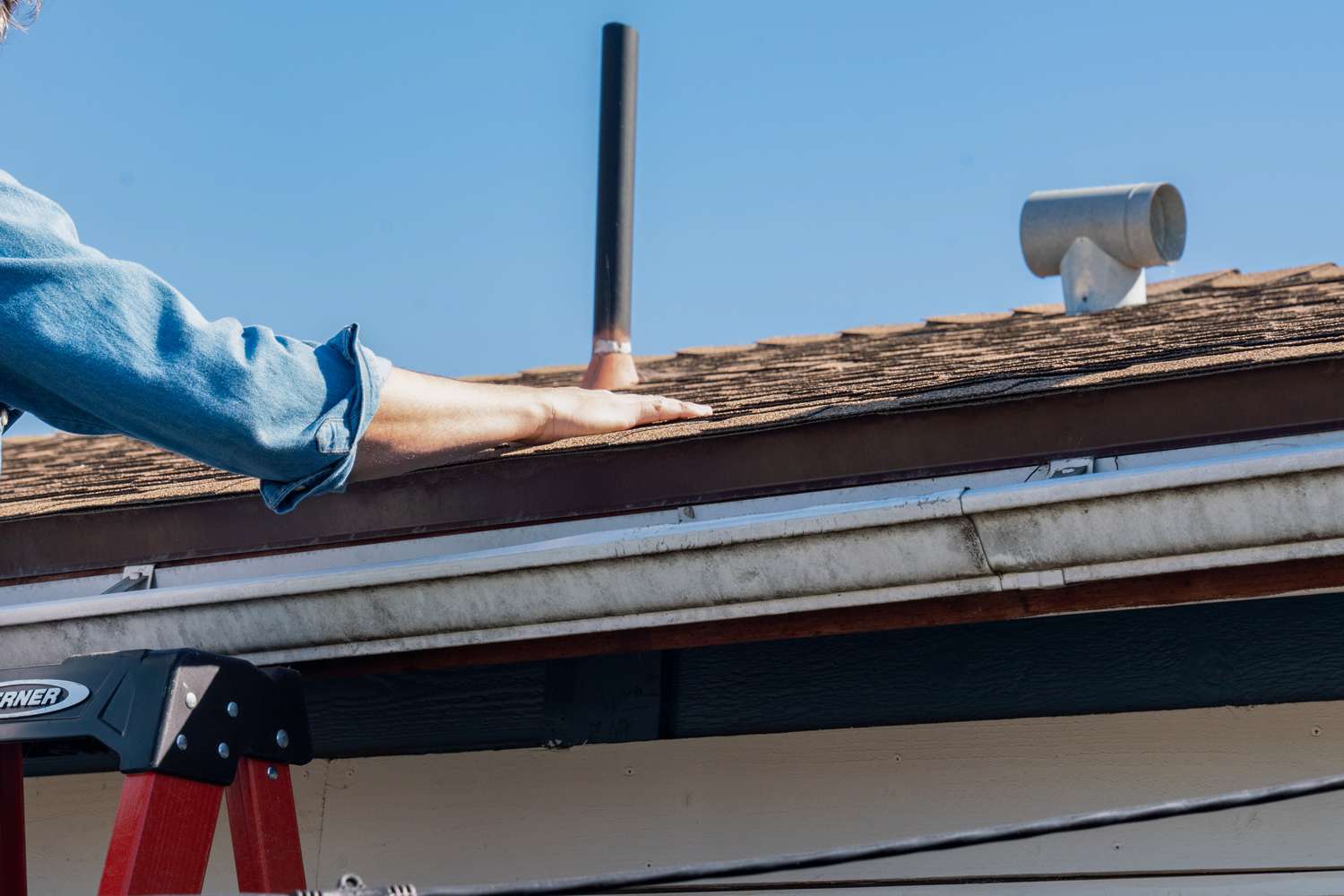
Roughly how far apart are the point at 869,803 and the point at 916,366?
138 cm

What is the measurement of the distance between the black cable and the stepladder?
60 centimetres

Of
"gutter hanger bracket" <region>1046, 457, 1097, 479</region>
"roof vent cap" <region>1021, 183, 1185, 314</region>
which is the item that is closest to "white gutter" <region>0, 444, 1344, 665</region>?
"gutter hanger bracket" <region>1046, 457, 1097, 479</region>

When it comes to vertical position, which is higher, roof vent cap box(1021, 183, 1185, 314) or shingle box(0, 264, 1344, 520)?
roof vent cap box(1021, 183, 1185, 314)

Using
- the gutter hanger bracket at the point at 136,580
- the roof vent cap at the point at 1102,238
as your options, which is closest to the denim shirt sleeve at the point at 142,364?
the gutter hanger bracket at the point at 136,580

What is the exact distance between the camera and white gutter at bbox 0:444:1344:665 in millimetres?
1984

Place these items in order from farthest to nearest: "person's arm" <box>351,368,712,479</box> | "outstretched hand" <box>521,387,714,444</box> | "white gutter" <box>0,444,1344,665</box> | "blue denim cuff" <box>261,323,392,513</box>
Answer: "outstretched hand" <box>521,387,714,444</box> < "person's arm" <box>351,368,712,479</box> < "blue denim cuff" <box>261,323,392,513</box> < "white gutter" <box>0,444,1344,665</box>

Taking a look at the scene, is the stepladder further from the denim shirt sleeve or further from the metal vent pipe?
the metal vent pipe

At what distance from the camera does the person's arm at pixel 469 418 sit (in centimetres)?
228

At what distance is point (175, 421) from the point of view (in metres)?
1.96

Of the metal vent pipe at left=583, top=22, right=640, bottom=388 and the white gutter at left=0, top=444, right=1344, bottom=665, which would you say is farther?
the metal vent pipe at left=583, top=22, right=640, bottom=388

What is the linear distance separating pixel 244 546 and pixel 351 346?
2.53 ft

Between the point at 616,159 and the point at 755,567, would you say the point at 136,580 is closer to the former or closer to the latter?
the point at 755,567

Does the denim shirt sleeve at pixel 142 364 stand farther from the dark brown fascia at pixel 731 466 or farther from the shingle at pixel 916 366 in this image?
the shingle at pixel 916 366

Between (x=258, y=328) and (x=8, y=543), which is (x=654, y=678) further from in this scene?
(x=8, y=543)
